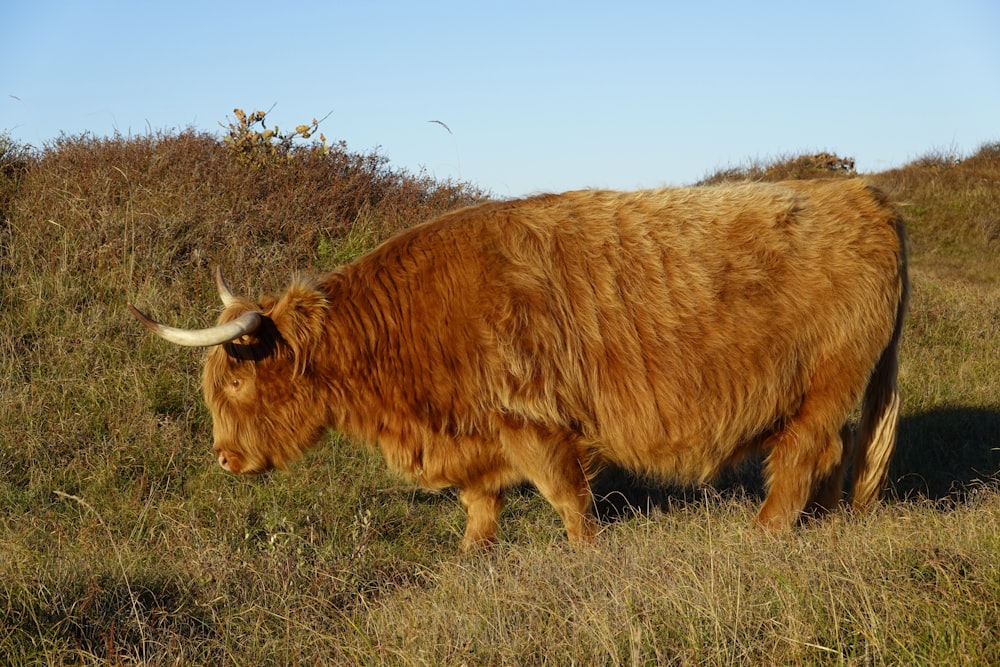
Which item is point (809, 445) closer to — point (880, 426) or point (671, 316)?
point (880, 426)

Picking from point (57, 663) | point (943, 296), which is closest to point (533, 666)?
point (57, 663)

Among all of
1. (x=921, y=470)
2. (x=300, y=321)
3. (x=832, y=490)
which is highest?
(x=300, y=321)

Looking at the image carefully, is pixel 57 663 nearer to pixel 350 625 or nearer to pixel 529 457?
pixel 350 625

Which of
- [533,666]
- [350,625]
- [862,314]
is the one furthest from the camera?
[862,314]

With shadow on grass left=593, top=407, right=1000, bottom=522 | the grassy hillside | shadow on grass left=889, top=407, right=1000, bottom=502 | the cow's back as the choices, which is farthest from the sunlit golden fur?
shadow on grass left=889, top=407, right=1000, bottom=502

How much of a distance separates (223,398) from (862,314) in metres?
3.62

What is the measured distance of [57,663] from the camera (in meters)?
3.31

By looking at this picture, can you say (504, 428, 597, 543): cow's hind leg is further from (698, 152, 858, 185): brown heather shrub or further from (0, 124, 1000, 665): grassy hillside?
(698, 152, 858, 185): brown heather shrub

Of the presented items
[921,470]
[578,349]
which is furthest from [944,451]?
[578,349]

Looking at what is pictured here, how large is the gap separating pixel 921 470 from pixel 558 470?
3.50 m

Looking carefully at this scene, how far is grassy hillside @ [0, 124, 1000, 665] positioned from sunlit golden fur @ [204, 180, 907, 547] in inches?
17.3

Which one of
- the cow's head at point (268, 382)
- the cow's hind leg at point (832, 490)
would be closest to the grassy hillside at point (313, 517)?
the cow's hind leg at point (832, 490)

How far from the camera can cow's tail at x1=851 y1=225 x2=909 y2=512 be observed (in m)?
5.75

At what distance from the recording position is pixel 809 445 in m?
5.44
